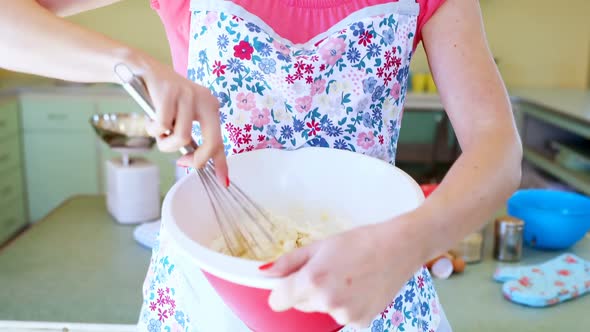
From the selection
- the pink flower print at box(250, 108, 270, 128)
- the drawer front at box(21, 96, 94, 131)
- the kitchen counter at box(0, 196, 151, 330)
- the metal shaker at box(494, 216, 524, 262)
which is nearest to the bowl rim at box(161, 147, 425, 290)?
the pink flower print at box(250, 108, 270, 128)

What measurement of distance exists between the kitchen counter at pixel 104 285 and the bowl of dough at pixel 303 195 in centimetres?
56

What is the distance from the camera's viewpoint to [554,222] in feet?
4.85

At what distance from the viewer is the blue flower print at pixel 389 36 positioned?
77 centimetres

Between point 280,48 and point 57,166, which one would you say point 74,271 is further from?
point 57,166

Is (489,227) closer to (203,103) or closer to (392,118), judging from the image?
(392,118)

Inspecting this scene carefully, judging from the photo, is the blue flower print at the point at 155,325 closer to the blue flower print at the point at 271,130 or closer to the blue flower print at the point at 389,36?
the blue flower print at the point at 271,130

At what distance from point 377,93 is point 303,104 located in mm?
95

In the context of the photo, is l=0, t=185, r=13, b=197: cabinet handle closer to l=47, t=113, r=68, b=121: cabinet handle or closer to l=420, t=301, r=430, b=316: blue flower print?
l=47, t=113, r=68, b=121: cabinet handle

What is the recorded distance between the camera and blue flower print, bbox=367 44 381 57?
2.52 ft

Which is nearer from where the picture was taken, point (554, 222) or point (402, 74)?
point (402, 74)

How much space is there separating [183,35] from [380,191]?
12.7 inches

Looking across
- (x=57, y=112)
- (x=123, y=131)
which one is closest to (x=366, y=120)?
(x=123, y=131)

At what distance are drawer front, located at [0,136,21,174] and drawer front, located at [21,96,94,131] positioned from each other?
Answer: 0.12m

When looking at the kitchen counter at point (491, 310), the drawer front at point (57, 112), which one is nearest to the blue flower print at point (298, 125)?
the kitchen counter at point (491, 310)
